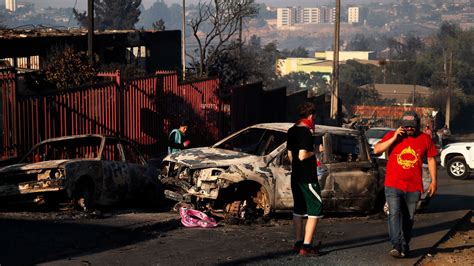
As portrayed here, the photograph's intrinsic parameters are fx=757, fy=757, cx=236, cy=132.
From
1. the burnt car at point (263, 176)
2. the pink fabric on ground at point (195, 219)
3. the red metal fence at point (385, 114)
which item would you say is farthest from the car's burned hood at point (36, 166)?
the red metal fence at point (385, 114)

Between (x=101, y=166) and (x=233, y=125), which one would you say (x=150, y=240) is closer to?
(x=101, y=166)

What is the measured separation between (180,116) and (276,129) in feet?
33.8

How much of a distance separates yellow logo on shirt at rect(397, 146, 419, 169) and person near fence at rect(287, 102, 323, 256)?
3.21 feet

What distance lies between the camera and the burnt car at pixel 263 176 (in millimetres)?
11188

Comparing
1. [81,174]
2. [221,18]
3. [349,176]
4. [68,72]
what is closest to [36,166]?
[81,174]

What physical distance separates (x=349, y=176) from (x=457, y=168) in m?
11.5

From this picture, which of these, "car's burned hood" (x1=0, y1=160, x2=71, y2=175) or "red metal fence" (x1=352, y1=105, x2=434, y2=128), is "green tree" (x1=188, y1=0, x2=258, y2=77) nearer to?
"red metal fence" (x1=352, y1=105, x2=434, y2=128)

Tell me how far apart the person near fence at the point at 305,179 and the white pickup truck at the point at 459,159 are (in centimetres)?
1480

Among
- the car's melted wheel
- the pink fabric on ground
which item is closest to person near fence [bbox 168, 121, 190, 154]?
the car's melted wheel

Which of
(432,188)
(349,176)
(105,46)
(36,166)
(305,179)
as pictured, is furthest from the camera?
(105,46)

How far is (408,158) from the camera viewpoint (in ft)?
27.9

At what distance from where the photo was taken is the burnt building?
1062 inches

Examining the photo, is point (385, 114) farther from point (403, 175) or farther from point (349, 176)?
point (403, 175)

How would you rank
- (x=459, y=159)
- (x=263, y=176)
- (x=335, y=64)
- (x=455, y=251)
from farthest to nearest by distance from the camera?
(x=335, y=64)
(x=459, y=159)
(x=263, y=176)
(x=455, y=251)
